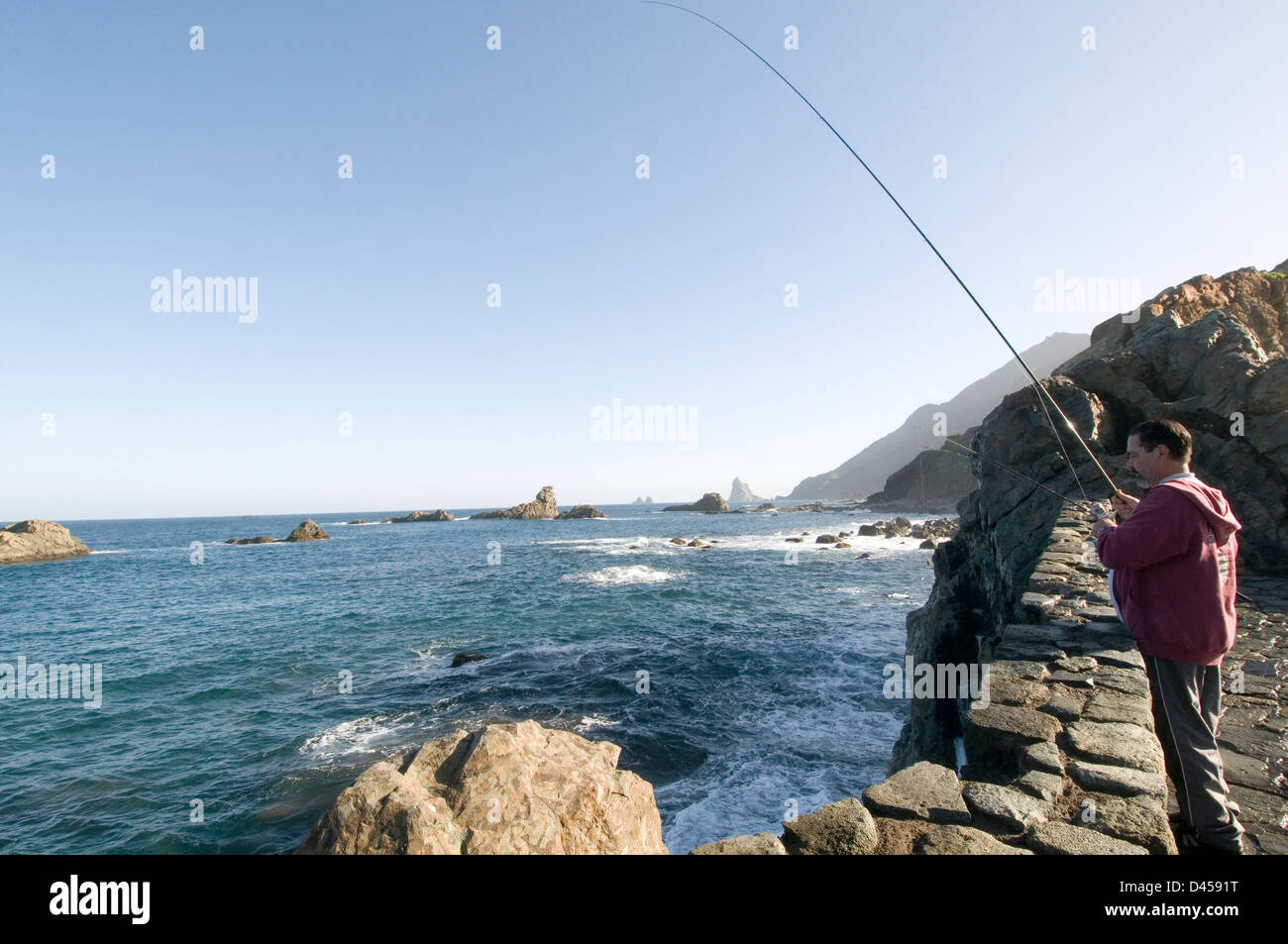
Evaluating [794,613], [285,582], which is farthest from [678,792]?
[285,582]

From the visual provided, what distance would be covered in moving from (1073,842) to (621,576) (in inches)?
1344

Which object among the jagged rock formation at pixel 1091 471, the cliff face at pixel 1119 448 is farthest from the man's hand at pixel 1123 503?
the cliff face at pixel 1119 448

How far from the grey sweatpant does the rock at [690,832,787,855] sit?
282 cm

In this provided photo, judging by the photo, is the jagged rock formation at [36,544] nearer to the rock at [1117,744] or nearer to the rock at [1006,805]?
the rock at [1006,805]

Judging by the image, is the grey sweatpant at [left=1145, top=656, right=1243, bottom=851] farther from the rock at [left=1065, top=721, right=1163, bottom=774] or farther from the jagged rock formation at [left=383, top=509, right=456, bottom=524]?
the jagged rock formation at [left=383, top=509, right=456, bottom=524]

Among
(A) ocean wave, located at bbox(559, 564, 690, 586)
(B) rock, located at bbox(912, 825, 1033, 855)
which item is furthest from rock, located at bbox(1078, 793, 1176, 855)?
(A) ocean wave, located at bbox(559, 564, 690, 586)

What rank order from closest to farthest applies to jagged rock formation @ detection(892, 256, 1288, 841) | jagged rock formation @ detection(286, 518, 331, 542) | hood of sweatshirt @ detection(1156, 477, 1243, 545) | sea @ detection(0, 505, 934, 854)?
1. hood of sweatshirt @ detection(1156, 477, 1243, 545)
2. jagged rock formation @ detection(892, 256, 1288, 841)
3. sea @ detection(0, 505, 934, 854)
4. jagged rock formation @ detection(286, 518, 331, 542)

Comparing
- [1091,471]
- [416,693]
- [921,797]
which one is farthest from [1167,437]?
[416,693]

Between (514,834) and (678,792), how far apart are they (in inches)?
289

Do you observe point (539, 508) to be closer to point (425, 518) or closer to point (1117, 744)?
point (425, 518)

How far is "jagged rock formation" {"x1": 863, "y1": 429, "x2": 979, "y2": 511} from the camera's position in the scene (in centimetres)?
9506

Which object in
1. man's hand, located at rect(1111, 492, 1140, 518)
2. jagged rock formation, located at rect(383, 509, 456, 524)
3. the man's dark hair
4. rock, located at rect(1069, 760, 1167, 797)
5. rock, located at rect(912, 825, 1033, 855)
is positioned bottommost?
jagged rock formation, located at rect(383, 509, 456, 524)

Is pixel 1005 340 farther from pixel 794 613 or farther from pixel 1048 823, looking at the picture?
pixel 794 613

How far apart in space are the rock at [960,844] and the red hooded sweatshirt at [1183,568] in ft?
6.07
